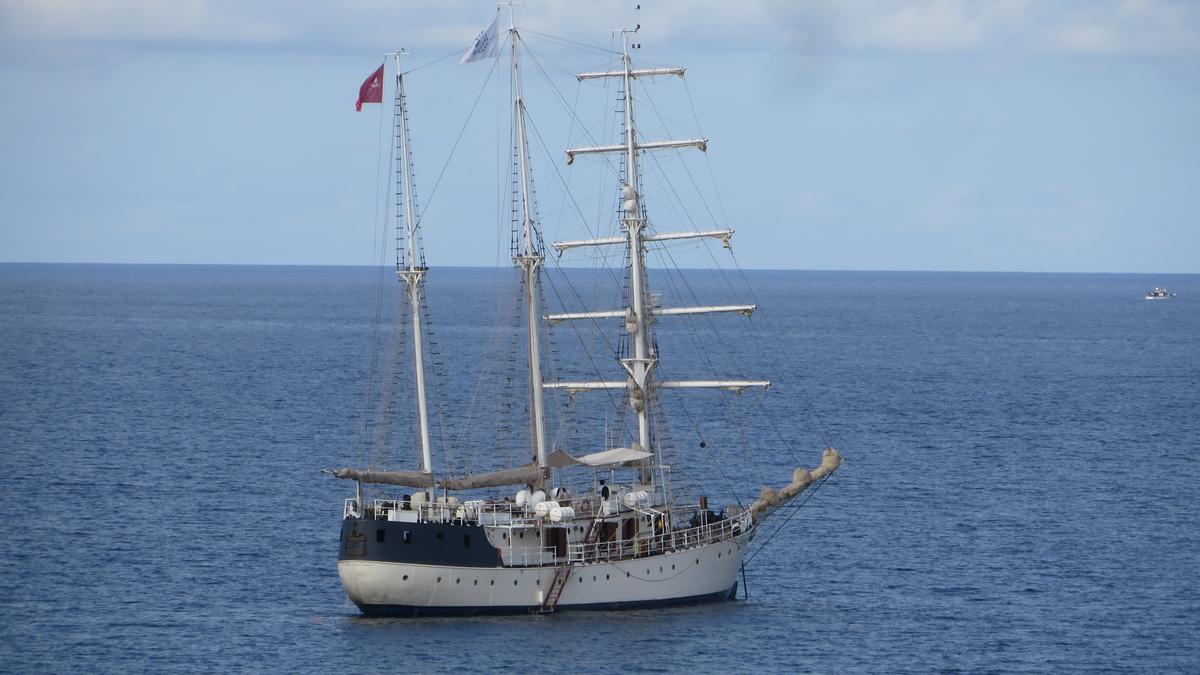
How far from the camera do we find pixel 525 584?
70.4 metres

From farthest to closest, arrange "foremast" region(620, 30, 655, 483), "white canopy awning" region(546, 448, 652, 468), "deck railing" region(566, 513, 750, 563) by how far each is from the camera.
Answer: "foremast" region(620, 30, 655, 483), "white canopy awning" region(546, 448, 652, 468), "deck railing" region(566, 513, 750, 563)

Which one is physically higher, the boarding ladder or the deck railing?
the deck railing

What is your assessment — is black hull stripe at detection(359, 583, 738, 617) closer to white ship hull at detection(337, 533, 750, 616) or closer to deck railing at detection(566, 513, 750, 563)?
white ship hull at detection(337, 533, 750, 616)

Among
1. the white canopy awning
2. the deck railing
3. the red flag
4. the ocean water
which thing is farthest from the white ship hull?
the red flag

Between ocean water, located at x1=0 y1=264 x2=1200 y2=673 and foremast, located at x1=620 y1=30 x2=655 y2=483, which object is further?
foremast, located at x1=620 y1=30 x2=655 y2=483

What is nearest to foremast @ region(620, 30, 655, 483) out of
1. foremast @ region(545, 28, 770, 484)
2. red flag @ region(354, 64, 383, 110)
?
foremast @ region(545, 28, 770, 484)

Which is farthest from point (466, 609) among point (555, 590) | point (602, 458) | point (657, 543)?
point (602, 458)

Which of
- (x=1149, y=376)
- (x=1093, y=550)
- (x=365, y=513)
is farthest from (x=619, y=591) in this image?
(x=1149, y=376)

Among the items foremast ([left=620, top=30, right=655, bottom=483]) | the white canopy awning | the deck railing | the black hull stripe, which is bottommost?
the black hull stripe

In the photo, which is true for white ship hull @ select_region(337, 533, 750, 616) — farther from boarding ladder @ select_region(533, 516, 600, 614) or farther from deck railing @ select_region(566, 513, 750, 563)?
deck railing @ select_region(566, 513, 750, 563)

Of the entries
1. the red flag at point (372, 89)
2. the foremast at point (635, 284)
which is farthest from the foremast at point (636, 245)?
the red flag at point (372, 89)

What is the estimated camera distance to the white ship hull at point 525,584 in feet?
226

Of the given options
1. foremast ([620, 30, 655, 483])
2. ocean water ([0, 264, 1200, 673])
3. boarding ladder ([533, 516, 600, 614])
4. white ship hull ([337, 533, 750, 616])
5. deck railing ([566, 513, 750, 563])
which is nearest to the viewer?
ocean water ([0, 264, 1200, 673])

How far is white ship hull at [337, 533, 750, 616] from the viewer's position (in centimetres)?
6900
